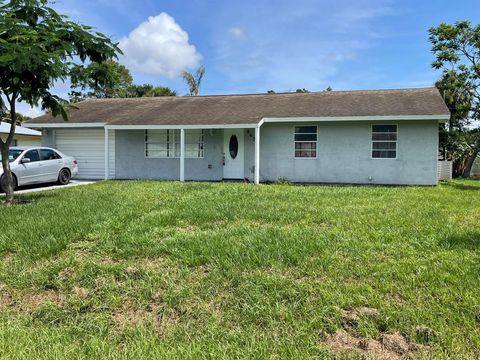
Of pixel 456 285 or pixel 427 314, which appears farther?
pixel 456 285

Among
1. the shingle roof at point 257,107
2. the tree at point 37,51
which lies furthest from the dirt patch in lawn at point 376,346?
the shingle roof at point 257,107

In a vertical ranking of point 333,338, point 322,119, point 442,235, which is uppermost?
point 322,119

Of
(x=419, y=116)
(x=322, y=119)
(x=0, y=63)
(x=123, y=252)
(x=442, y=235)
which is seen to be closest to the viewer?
(x=123, y=252)

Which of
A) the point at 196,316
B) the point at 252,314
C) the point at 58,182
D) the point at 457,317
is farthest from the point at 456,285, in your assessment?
the point at 58,182

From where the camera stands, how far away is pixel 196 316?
3814mm

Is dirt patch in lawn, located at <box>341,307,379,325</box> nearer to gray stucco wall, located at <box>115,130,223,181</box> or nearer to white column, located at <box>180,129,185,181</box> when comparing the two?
white column, located at <box>180,129,185,181</box>

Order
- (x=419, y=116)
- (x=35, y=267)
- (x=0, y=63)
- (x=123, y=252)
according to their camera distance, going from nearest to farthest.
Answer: (x=35, y=267), (x=123, y=252), (x=0, y=63), (x=419, y=116)

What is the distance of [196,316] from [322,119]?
39.0 feet

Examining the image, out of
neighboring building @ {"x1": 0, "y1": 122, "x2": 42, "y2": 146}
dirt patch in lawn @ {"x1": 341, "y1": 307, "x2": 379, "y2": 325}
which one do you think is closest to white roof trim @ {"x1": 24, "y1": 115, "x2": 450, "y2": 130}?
dirt patch in lawn @ {"x1": 341, "y1": 307, "x2": 379, "y2": 325}

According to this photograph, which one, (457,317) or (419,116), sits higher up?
(419,116)

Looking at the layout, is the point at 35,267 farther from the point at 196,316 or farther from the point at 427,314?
the point at 427,314

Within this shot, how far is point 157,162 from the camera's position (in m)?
17.3

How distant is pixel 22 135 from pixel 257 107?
2020 centimetres

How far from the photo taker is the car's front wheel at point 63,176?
15184mm
